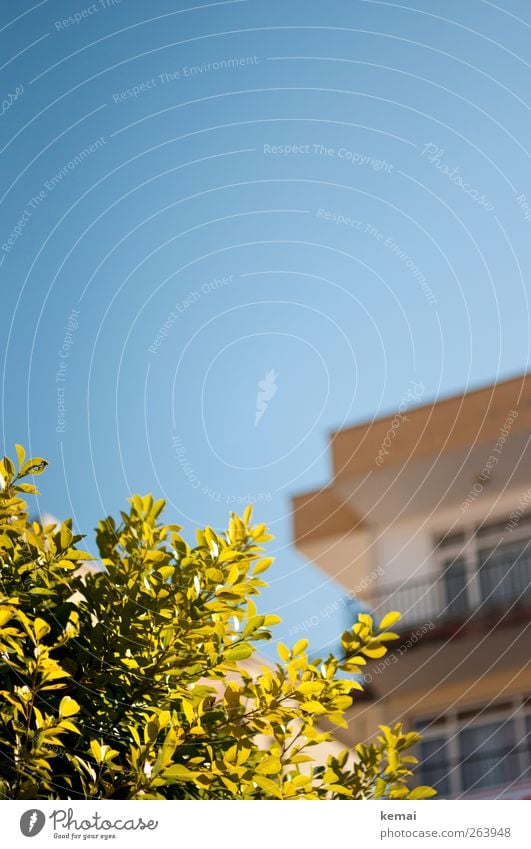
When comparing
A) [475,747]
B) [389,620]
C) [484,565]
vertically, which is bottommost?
[475,747]

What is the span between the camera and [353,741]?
7.77 feet

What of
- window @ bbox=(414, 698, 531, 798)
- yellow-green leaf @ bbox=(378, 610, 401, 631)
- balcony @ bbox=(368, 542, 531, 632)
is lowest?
window @ bbox=(414, 698, 531, 798)

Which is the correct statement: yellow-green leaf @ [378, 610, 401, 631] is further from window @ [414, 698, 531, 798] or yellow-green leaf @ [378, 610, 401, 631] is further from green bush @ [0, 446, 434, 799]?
window @ [414, 698, 531, 798]

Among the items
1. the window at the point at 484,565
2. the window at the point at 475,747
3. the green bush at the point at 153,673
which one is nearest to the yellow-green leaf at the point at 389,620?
the green bush at the point at 153,673

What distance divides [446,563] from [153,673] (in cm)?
73

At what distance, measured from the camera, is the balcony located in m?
2.29

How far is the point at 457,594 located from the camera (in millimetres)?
2322

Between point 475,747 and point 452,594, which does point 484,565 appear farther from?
point 475,747

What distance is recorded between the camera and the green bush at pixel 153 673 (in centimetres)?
198

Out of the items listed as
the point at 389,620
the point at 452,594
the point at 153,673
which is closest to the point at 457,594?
the point at 452,594

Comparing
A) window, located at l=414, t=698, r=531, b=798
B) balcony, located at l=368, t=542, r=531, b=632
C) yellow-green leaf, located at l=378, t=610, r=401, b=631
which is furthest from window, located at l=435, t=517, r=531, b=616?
window, located at l=414, t=698, r=531, b=798

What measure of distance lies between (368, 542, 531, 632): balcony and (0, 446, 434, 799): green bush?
0.17 ft
